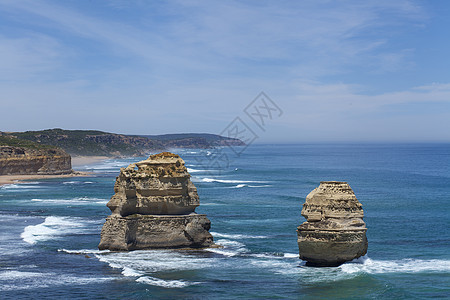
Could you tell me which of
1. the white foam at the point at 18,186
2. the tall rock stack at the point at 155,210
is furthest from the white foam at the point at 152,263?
the white foam at the point at 18,186

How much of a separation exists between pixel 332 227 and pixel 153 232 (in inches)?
414

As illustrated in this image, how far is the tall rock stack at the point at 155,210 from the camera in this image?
1286 inches

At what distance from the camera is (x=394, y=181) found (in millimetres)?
89875

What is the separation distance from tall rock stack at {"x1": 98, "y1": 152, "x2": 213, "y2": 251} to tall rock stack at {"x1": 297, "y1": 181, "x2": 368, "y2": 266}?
7.68m

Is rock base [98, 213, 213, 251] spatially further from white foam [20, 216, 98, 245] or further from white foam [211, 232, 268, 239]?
white foam [20, 216, 98, 245]

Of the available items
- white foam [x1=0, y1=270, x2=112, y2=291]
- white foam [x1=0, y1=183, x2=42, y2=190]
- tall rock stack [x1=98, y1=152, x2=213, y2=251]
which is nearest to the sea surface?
white foam [x1=0, y1=270, x2=112, y2=291]

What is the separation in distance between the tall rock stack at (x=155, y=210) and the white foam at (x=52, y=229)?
697 centimetres

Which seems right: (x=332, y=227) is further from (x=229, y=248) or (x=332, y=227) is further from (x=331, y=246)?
(x=229, y=248)

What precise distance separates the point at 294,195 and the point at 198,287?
1763 inches

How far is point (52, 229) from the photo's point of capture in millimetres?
41875

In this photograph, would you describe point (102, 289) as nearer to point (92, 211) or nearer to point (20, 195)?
point (92, 211)

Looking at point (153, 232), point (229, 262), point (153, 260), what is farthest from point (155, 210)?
point (229, 262)

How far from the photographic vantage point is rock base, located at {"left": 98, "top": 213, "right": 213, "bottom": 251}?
32.3 m

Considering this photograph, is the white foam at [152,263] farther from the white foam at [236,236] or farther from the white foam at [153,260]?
the white foam at [236,236]
